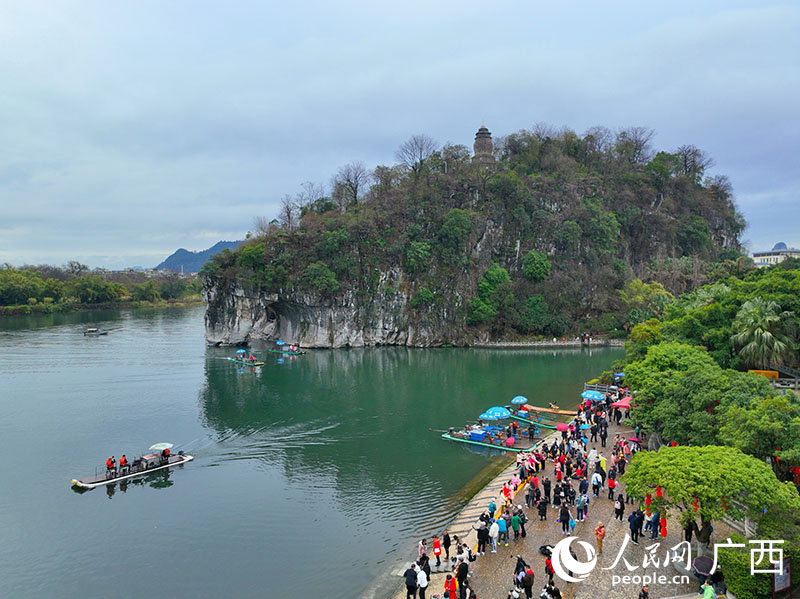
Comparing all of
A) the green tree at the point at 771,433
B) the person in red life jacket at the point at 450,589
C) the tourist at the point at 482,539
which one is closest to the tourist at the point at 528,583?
the person in red life jacket at the point at 450,589

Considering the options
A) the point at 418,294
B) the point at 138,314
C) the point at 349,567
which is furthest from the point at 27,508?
the point at 138,314

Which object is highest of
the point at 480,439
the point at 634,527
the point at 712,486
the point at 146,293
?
the point at 146,293

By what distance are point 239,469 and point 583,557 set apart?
18.7 metres

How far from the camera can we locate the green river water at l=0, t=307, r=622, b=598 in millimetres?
18969

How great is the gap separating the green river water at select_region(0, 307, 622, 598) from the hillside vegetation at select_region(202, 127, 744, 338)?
16712 mm

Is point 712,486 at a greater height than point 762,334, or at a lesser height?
lesser

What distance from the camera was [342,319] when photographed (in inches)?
2847

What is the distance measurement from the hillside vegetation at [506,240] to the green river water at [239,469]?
1671 centimetres

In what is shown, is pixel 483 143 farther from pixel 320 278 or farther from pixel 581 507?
pixel 581 507

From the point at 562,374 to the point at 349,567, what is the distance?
36.9 meters

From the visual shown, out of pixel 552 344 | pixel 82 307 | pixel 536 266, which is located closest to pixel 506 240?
pixel 536 266

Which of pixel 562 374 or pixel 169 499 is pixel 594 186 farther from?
pixel 169 499

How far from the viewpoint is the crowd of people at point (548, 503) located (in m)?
15.0

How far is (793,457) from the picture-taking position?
14977 millimetres
